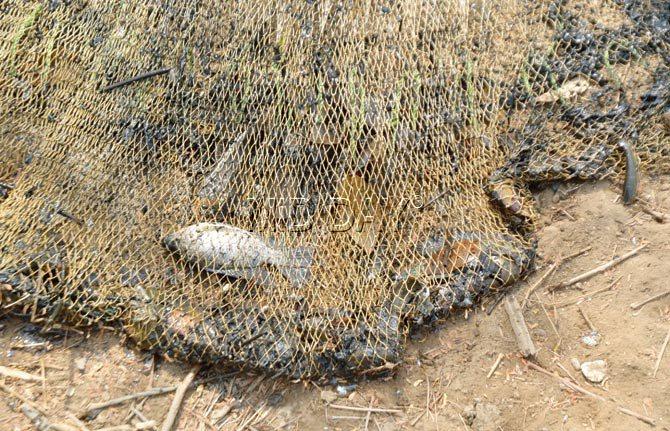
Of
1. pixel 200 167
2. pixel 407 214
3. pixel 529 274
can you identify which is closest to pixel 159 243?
pixel 200 167

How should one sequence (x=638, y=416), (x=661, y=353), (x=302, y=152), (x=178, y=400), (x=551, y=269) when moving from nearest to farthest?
(x=638, y=416) < (x=661, y=353) < (x=178, y=400) < (x=551, y=269) < (x=302, y=152)

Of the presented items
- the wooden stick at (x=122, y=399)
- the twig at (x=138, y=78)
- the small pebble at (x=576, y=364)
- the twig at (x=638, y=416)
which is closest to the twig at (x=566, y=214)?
the small pebble at (x=576, y=364)

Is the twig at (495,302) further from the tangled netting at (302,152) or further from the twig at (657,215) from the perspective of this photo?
the twig at (657,215)

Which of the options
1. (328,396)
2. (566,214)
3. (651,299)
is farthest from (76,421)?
(651,299)

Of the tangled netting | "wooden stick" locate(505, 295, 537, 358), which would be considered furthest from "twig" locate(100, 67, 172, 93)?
"wooden stick" locate(505, 295, 537, 358)

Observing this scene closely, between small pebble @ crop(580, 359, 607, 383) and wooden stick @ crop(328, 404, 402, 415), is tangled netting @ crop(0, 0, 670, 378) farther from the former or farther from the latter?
small pebble @ crop(580, 359, 607, 383)

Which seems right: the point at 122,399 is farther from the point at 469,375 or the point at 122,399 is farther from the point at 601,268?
the point at 601,268
